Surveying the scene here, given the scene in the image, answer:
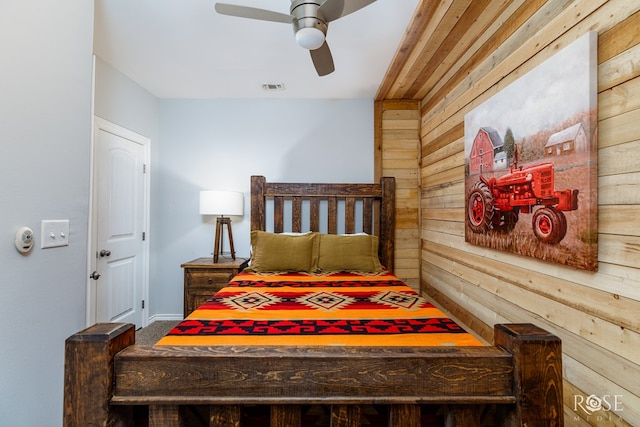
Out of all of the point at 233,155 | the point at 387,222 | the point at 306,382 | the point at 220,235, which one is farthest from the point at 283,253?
the point at 306,382

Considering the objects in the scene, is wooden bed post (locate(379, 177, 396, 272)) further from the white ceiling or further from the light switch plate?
the light switch plate

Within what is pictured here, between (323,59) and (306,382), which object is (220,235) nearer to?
(323,59)

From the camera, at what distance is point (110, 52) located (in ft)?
7.91

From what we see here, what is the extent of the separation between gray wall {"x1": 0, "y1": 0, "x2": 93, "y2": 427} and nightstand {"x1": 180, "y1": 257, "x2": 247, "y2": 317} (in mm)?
1239

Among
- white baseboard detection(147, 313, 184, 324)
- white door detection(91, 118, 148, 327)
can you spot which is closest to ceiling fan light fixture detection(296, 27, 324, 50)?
white door detection(91, 118, 148, 327)

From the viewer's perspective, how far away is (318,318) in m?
1.46

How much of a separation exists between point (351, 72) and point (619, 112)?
2015 mm

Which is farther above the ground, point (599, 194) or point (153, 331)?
point (599, 194)

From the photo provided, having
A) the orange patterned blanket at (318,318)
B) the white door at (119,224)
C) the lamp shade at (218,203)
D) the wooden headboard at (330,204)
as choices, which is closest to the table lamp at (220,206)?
the lamp shade at (218,203)

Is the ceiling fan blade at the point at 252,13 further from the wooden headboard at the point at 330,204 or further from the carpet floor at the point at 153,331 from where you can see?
the carpet floor at the point at 153,331

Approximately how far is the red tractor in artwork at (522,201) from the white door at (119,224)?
9.46 feet

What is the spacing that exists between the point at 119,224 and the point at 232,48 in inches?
72.9

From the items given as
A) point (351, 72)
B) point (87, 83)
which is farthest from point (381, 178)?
point (87, 83)

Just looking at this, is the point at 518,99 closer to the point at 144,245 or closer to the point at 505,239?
the point at 505,239
